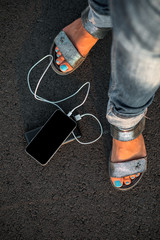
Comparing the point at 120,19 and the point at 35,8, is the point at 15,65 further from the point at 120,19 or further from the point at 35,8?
the point at 120,19

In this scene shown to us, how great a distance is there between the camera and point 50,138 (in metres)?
1.30

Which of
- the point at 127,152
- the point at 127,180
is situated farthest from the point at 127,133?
the point at 127,180

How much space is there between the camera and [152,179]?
1337 mm

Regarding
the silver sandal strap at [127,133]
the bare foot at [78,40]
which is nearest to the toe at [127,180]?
the silver sandal strap at [127,133]

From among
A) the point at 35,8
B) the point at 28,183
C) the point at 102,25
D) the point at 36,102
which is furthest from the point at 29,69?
the point at 28,183

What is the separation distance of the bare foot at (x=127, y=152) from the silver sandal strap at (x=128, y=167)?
2cm

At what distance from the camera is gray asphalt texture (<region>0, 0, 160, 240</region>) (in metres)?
1.33

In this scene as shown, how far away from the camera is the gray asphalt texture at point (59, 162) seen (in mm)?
1330

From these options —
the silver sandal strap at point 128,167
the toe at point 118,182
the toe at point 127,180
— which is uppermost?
the silver sandal strap at point 128,167

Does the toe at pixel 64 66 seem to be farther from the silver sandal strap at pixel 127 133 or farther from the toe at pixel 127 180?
the toe at pixel 127 180

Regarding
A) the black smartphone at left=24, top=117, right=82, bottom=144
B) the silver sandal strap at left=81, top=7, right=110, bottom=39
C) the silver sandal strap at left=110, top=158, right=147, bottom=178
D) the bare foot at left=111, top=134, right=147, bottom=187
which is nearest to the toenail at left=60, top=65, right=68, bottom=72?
the silver sandal strap at left=81, top=7, right=110, bottom=39

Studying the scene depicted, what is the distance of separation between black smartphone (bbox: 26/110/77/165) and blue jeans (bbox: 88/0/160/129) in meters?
0.40

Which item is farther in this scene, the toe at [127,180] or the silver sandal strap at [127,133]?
the toe at [127,180]

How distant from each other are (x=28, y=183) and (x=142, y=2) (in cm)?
119
